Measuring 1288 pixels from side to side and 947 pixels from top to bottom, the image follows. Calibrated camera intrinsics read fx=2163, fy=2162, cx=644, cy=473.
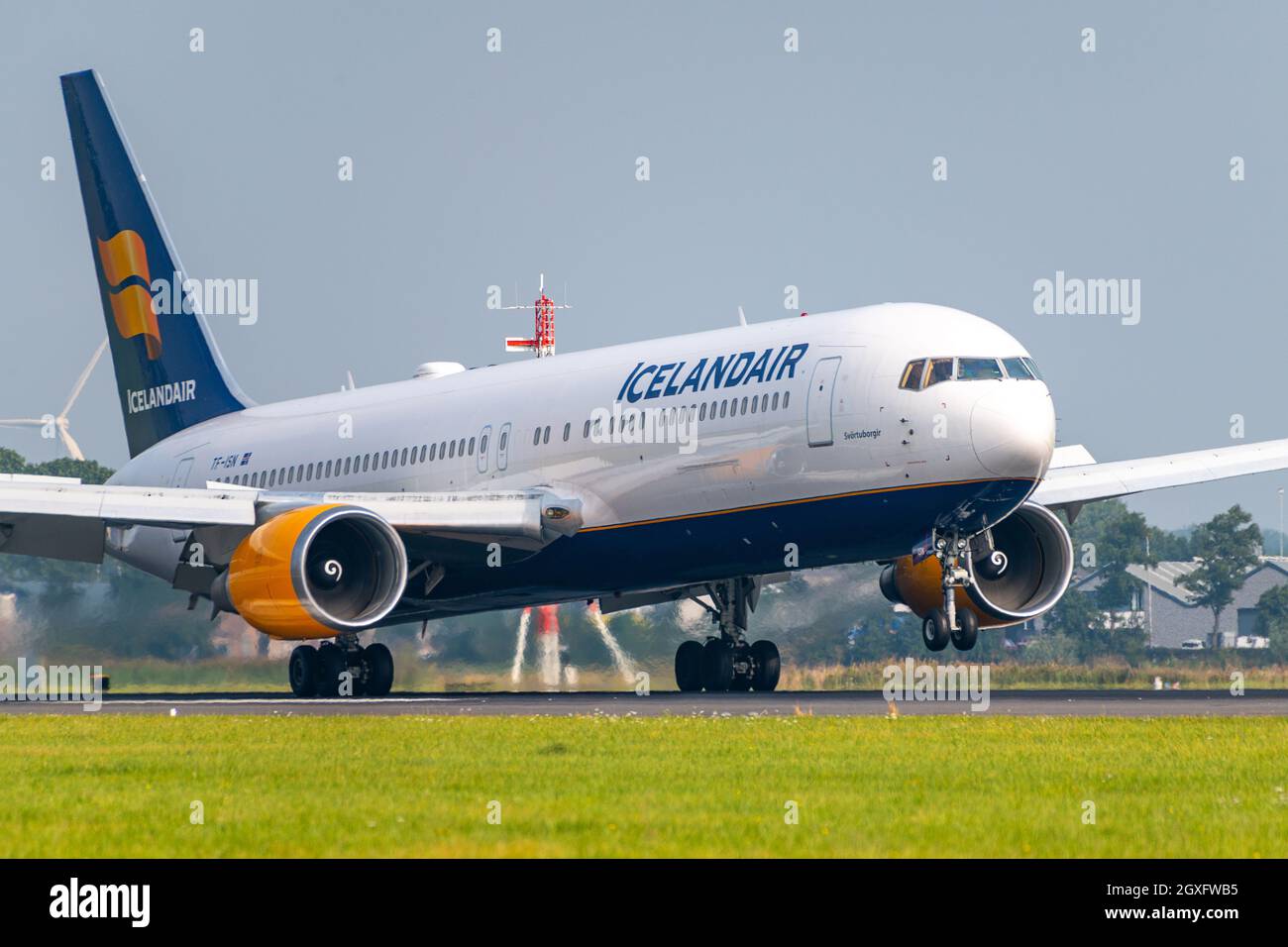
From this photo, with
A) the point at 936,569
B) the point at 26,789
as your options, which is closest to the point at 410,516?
the point at 936,569

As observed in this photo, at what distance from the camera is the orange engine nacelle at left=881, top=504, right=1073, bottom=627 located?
107 feet

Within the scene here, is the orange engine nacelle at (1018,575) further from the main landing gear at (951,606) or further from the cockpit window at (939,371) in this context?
the cockpit window at (939,371)

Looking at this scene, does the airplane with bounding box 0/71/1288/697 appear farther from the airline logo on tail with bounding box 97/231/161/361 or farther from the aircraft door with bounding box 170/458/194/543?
the airline logo on tail with bounding box 97/231/161/361

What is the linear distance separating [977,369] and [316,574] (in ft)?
32.2

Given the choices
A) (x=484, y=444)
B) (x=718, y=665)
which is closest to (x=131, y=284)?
(x=484, y=444)

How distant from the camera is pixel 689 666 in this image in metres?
36.9

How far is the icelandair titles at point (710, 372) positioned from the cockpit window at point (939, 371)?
2294 millimetres

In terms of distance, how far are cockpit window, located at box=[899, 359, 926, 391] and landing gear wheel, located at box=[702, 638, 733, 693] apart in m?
9.07

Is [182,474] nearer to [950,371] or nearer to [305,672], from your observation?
[305,672]
